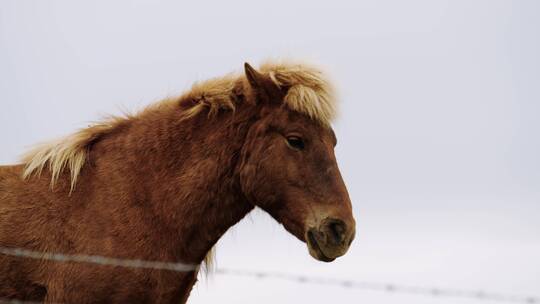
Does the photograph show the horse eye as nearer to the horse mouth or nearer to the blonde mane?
the blonde mane

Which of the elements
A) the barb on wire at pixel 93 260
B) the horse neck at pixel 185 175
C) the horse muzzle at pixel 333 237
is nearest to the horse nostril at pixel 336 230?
the horse muzzle at pixel 333 237

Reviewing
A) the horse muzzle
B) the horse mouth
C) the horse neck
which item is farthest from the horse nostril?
the horse neck

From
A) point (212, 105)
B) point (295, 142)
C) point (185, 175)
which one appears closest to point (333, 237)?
point (295, 142)

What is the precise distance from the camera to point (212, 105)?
663cm

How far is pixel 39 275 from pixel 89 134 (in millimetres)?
1314

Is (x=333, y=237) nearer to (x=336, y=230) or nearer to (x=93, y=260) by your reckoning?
(x=336, y=230)

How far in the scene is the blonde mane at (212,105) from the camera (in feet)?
21.2

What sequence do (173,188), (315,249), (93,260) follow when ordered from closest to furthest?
(93,260) < (315,249) < (173,188)

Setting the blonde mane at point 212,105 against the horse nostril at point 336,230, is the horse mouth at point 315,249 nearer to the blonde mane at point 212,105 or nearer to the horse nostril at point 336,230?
the horse nostril at point 336,230

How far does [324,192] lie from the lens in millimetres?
6156

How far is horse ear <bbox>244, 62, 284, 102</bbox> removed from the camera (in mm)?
6543

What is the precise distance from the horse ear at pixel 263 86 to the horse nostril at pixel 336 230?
4.09ft

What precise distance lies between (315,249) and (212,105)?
5.09 feet

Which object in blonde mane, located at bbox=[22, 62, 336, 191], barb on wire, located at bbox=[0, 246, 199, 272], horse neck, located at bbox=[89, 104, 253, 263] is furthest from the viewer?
blonde mane, located at bbox=[22, 62, 336, 191]
